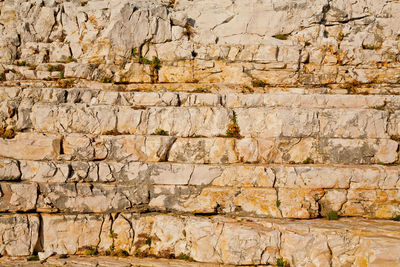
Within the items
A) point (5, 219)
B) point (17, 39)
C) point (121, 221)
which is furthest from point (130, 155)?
point (17, 39)

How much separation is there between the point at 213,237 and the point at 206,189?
1.56 m

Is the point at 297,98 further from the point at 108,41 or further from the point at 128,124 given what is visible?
the point at 108,41

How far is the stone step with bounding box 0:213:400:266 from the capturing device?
9.04m

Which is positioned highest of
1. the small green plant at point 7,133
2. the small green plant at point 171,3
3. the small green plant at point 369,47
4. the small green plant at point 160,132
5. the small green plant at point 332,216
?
the small green plant at point 171,3

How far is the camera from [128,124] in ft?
38.5

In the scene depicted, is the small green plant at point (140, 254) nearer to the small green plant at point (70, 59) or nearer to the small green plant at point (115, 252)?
the small green plant at point (115, 252)

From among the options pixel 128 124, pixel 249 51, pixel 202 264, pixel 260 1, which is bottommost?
pixel 202 264

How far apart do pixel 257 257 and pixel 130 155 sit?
17.5 feet

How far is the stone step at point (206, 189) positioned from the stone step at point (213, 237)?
1.27ft

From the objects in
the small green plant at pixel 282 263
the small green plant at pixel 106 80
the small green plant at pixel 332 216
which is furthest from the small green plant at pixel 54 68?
the small green plant at pixel 332 216

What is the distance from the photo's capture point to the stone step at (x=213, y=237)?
29.7ft

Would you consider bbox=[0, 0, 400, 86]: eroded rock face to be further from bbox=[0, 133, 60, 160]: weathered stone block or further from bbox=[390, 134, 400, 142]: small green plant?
bbox=[0, 133, 60, 160]: weathered stone block

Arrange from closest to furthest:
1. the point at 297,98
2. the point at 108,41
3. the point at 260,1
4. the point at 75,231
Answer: the point at 75,231 < the point at 297,98 < the point at 108,41 < the point at 260,1

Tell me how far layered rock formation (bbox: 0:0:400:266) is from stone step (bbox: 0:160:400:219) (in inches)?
1.8
